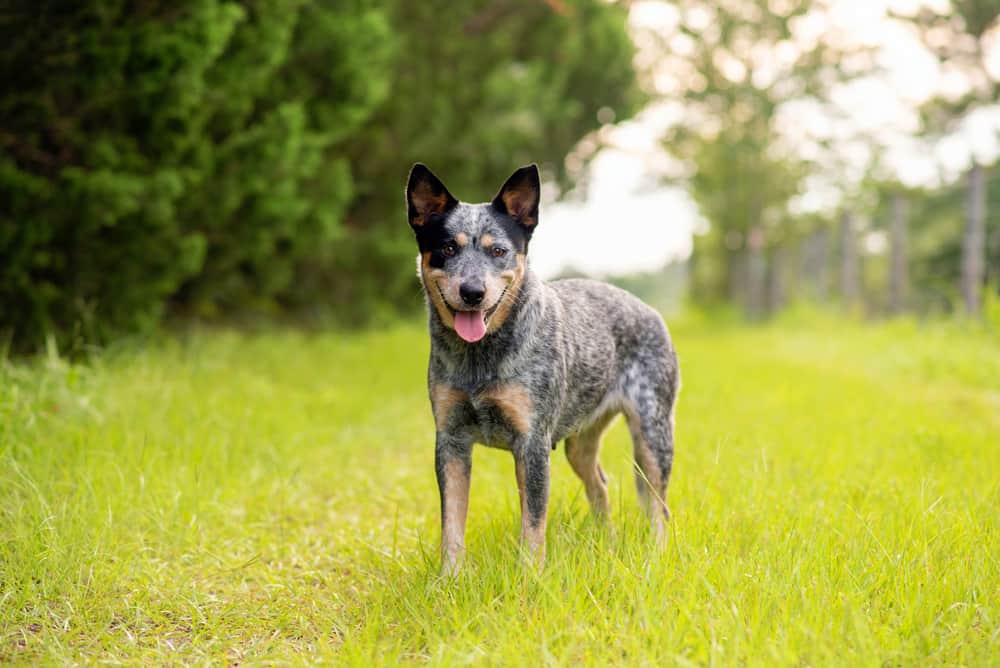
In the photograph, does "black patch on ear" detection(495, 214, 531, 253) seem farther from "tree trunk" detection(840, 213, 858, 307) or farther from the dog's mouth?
"tree trunk" detection(840, 213, 858, 307)

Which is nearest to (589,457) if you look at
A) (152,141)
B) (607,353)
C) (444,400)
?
(607,353)

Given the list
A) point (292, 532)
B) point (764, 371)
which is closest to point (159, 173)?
point (292, 532)

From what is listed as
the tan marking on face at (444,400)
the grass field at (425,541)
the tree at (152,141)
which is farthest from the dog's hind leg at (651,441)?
the tree at (152,141)

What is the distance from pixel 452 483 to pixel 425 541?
35.0 inches

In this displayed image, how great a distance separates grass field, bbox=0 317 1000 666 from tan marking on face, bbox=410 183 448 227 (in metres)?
1.52

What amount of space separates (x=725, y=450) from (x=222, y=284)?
609cm

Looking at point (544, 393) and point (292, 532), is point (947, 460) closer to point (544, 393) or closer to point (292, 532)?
point (544, 393)

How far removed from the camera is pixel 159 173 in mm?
6906

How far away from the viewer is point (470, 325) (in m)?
3.36

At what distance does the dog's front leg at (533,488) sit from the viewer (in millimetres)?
3482

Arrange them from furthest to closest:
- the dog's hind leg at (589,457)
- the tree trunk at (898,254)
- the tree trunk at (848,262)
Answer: the tree trunk at (848,262), the tree trunk at (898,254), the dog's hind leg at (589,457)

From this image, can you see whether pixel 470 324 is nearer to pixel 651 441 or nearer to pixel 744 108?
pixel 651 441

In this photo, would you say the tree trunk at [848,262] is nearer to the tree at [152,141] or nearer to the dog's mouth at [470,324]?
the tree at [152,141]

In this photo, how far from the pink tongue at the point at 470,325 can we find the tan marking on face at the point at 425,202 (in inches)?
22.4
